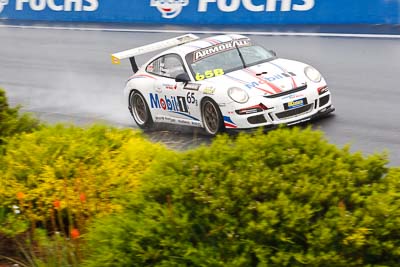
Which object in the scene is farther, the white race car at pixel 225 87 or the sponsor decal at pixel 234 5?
the sponsor decal at pixel 234 5

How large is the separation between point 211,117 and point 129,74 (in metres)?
7.44

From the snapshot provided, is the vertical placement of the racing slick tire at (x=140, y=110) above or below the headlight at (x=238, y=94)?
below

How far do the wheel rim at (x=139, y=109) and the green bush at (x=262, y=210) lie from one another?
8.55m

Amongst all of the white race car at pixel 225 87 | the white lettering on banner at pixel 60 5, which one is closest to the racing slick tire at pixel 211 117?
the white race car at pixel 225 87

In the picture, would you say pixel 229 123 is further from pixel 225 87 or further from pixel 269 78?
pixel 269 78

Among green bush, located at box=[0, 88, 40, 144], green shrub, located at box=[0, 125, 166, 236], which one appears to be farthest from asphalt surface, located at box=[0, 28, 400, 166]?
green shrub, located at box=[0, 125, 166, 236]

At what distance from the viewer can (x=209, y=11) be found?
22.5 m

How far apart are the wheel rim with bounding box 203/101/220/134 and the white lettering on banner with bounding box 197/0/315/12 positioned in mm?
8246

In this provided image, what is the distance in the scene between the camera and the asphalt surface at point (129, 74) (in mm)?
12289

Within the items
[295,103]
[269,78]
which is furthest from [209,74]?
[295,103]

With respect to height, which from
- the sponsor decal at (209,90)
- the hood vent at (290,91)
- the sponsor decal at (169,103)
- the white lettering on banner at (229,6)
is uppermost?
the white lettering on banner at (229,6)

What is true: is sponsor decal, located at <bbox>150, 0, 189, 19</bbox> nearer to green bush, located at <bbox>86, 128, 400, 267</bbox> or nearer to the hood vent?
the hood vent

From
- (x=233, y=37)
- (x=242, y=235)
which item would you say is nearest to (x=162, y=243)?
(x=242, y=235)

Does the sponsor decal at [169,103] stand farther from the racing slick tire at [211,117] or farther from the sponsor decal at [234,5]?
the sponsor decal at [234,5]
